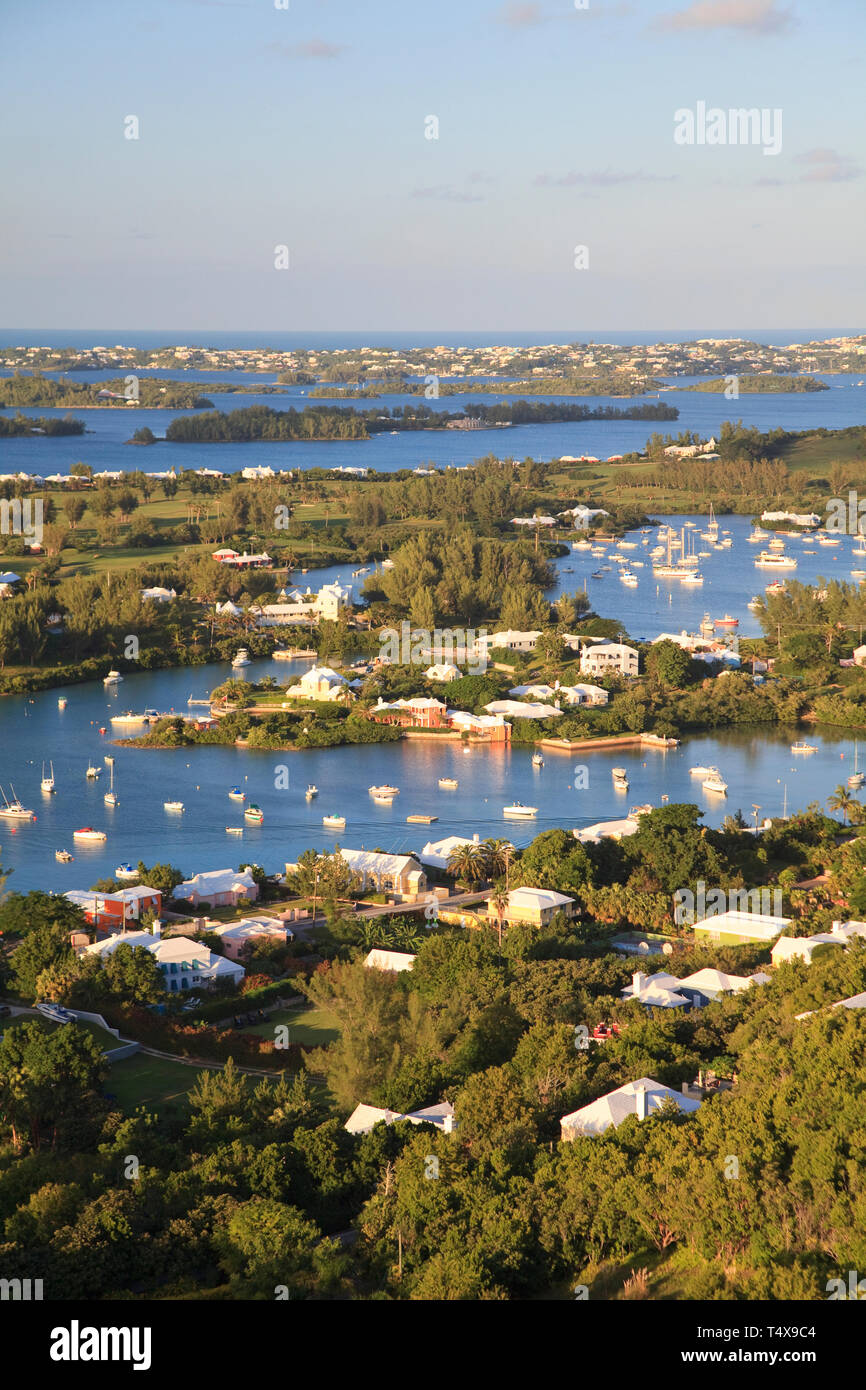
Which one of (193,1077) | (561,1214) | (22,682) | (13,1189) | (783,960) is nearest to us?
(561,1214)

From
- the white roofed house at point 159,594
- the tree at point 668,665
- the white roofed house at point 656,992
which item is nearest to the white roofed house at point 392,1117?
the white roofed house at point 656,992

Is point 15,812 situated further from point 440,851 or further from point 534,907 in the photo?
point 534,907

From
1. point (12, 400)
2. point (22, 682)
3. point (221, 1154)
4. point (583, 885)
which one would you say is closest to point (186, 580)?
point (22, 682)

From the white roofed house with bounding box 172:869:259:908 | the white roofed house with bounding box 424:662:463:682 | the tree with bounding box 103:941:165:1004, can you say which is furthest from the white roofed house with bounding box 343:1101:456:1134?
the white roofed house with bounding box 424:662:463:682

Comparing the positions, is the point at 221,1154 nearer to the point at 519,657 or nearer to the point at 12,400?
the point at 519,657

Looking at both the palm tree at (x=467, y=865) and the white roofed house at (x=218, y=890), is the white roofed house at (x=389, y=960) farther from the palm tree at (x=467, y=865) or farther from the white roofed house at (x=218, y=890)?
the palm tree at (x=467, y=865)

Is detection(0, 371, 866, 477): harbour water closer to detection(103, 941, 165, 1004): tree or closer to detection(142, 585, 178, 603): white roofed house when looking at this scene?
detection(142, 585, 178, 603): white roofed house
